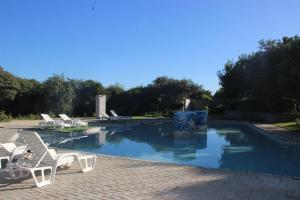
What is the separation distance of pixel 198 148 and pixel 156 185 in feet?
26.4

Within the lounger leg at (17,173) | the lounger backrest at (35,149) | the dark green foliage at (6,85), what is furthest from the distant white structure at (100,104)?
the lounger backrest at (35,149)

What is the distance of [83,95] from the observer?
32.1 metres

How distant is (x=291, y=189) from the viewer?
564 cm

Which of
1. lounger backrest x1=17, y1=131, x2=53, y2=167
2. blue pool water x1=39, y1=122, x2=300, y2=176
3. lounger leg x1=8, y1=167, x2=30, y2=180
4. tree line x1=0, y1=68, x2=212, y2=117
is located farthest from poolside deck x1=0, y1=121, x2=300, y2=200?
tree line x1=0, y1=68, x2=212, y2=117

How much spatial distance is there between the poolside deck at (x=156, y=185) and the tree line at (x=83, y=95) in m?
21.6

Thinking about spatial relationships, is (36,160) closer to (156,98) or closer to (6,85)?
(6,85)

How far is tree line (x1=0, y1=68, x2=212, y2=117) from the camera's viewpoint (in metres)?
29.2

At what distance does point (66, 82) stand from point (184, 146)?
1775cm

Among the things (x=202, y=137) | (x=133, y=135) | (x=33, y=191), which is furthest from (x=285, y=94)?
(x=33, y=191)

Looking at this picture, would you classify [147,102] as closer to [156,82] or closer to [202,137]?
[156,82]

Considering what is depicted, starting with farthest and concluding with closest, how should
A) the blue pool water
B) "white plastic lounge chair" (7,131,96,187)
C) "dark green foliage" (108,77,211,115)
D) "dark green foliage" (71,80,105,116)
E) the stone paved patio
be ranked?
"dark green foliage" (108,77,211,115) < "dark green foliage" (71,80,105,116) < the blue pool water < "white plastic lounge chair" (7,131,96,187) < the stone paved patio

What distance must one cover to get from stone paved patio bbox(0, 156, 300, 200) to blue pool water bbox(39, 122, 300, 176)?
3052mm

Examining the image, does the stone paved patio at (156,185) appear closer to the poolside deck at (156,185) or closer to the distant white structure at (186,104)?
the poolside deck at (156,185)

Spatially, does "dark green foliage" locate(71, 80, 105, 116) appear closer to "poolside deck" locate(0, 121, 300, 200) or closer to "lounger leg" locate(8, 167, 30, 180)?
"poolside deck" locate(0, 121, 300, 200)
